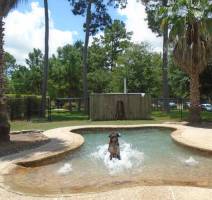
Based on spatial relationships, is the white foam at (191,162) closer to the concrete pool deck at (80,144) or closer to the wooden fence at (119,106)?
the concrete pool deck at (80,144)

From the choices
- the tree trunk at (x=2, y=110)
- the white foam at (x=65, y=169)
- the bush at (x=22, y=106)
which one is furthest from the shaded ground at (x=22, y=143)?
the bush at (x=22, y=106)

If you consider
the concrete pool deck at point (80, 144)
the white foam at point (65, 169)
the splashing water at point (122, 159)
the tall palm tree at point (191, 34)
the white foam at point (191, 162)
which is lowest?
the white foam at point (65, 169)

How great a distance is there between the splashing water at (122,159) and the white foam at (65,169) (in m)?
0.97

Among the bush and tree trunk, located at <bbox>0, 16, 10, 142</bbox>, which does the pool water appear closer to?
tree trunk, located at <bbox>0, 16, 10, 142</bbox>

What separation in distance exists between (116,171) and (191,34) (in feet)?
44.3

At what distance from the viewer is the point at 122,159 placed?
39.9 ft

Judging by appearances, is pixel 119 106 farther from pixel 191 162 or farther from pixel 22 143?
pixel 191 162

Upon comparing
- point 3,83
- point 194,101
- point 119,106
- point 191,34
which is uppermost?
point 191,34

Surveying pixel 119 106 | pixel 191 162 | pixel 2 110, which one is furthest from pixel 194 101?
pixel 2 110

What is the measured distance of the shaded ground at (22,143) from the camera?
12500mm

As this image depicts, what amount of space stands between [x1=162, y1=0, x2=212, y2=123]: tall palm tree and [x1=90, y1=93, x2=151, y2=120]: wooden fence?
4.08 m

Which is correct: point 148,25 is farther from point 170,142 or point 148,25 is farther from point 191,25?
point 170,142

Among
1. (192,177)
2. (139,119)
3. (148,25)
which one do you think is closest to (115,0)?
(148,25)

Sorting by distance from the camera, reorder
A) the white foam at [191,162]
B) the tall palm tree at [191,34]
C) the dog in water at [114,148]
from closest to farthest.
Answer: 1. the white foam at [191,162]
2. the dog in water at [114,148]
3. the tall palm tree at [191,34]
